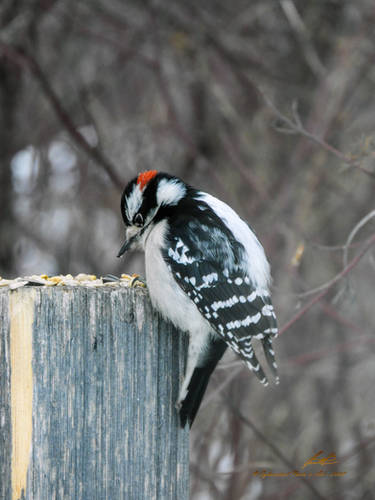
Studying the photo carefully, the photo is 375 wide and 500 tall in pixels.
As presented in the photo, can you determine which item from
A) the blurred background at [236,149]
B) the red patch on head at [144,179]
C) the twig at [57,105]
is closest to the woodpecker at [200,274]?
the red patch on head at [144,179]

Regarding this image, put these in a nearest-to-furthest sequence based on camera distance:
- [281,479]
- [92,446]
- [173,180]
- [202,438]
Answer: [92,446], [173,180], [202,438], [281,479]

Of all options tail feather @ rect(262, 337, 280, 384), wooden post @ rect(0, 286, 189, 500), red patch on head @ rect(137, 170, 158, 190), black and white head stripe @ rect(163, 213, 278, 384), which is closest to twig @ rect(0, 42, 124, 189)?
red patch on head @ rect(137, 170, 158, 190)

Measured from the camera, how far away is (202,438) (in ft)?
15.0

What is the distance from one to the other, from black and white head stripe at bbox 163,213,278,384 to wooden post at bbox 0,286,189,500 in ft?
1.72

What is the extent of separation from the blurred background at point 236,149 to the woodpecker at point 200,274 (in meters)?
1.81

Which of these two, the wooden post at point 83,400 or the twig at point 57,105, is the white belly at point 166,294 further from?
the twig at point 57,105

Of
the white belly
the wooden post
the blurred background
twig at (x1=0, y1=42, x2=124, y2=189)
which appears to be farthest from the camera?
the blurred background

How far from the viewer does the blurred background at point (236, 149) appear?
527 centimetres

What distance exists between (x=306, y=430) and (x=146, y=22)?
351 centimetres

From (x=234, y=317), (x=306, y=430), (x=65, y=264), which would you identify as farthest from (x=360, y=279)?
(x=234, y=317)

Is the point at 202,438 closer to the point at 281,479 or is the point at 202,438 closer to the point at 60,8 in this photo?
the point at 281,479

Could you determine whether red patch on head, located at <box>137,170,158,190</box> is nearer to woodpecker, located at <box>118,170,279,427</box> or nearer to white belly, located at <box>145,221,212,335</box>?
woodpecker, located at <box>118,170,279,427</box>

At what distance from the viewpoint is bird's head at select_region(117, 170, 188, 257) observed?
314 cm

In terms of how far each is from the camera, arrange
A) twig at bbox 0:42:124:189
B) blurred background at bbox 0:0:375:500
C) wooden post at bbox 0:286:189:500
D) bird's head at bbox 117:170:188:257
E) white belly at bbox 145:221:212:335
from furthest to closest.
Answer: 1. blurred background at bbox 0:0:375:500
2. twig at bbox 0:42:124:189
3. bird's head at bbox 117:170:188:257
4. white belly at bbox 145:221:212:335
5. wooden post at bbox 0:286:189:500
